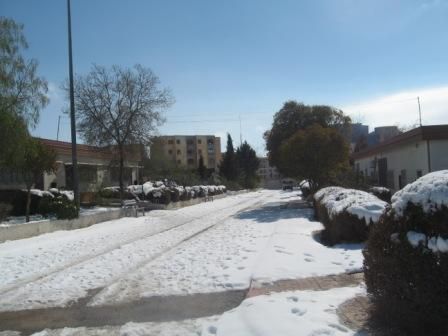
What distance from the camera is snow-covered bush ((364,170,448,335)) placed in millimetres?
4898

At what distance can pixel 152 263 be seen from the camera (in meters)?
11.5

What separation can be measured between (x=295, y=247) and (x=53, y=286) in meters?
5.47

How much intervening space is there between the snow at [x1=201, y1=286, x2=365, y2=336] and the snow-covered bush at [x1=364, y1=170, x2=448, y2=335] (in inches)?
22.2

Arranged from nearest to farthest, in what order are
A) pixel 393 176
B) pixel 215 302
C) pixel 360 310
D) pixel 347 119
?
pixel 360 310 → pixel 215 302 → pixel 393 176 → pixel 347 119

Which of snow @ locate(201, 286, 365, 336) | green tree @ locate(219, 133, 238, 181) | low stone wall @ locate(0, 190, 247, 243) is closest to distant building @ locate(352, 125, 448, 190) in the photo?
low stone wall @ locate(0, 190, 247, 243)

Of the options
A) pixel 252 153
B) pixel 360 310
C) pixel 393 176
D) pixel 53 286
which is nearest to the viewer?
pixel 360 310

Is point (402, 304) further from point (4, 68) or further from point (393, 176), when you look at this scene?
point (393, 176)

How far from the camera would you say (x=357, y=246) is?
38.9ft

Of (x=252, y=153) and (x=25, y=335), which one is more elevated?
(x=252, y=153)

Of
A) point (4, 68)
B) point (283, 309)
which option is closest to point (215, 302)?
point (283, 309)

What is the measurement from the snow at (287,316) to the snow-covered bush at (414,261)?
22.2 inches

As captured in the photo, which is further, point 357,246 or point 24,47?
point 24,47

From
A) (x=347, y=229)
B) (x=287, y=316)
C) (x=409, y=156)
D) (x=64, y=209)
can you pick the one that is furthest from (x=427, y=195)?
(x=409, y=156)

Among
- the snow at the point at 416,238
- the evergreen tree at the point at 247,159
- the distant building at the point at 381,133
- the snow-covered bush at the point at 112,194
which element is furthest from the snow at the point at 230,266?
the evergreen tree at the point at 247,159
